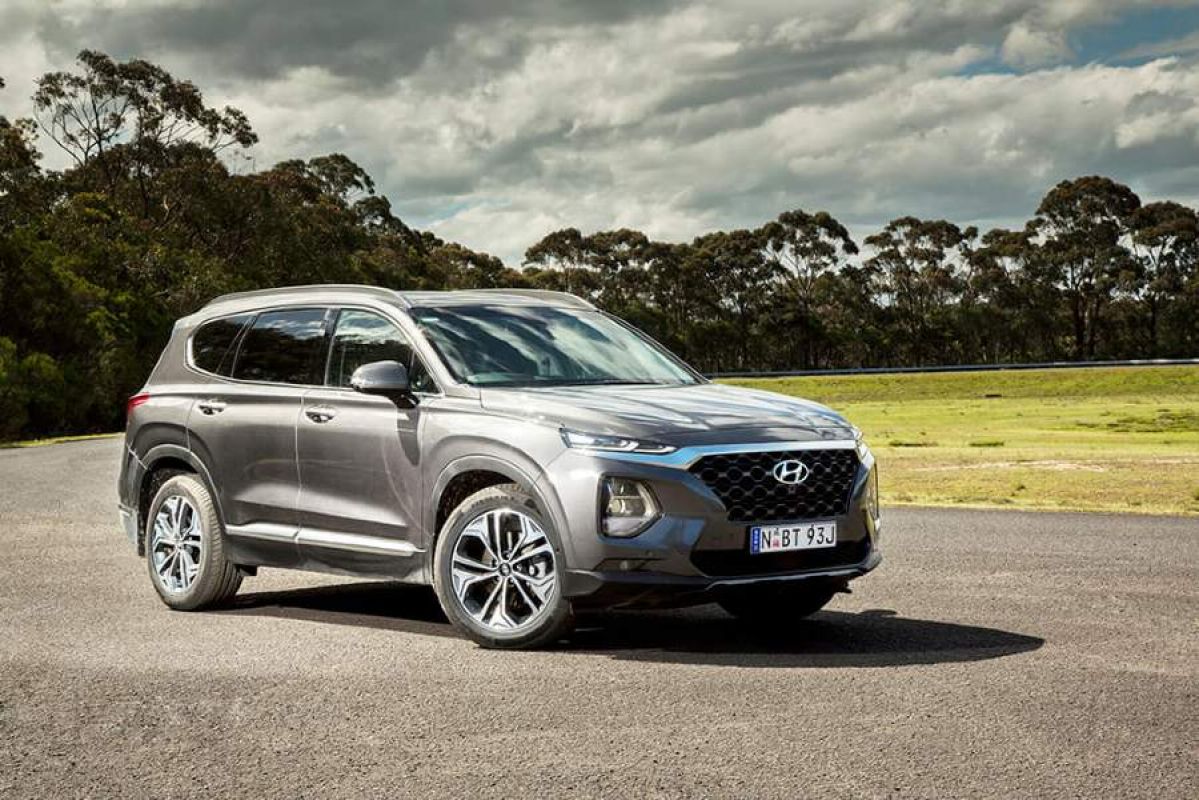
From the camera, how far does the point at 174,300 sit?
5741 cm

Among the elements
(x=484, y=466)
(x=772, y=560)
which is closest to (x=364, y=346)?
(x=484, y=466)

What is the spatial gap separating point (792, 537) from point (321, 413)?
279cm

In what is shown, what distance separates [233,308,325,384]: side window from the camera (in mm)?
8836

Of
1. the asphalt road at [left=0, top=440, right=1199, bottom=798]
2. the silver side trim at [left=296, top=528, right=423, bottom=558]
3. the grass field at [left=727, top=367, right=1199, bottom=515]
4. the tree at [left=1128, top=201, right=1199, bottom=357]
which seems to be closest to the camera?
the asphalt road at [left=0, top=440, right=1199, bottom=798]

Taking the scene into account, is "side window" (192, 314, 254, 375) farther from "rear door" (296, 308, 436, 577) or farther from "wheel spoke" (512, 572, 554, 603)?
"wheel spoke" (512, 572, 554, 603)

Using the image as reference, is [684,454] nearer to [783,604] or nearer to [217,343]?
[783,604]

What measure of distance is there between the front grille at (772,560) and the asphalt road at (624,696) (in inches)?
17.6

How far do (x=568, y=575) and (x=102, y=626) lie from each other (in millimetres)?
3150

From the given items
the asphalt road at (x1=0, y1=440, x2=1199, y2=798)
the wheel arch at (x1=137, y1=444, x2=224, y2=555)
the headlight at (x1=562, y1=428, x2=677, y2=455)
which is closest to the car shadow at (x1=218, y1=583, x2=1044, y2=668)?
the asphalt road at (x1=0, y1=440, x2=1199, y2=798)

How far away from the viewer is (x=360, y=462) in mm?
8305

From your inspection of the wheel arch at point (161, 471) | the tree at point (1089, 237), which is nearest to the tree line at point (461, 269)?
the tree at point (1089, 237)

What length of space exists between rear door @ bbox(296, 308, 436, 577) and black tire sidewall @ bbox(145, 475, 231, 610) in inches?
32.4

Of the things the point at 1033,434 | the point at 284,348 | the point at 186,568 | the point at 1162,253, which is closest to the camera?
the point at 284,348

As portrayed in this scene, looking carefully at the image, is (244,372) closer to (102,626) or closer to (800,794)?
(102,626)
